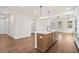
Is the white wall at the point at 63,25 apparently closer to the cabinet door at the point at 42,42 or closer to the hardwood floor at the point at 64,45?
the hardwood floor at the point at 64,45

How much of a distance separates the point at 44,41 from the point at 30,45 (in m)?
0.30

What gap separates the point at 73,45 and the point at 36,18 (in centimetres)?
93

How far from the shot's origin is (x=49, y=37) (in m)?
2.16

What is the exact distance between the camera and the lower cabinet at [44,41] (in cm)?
213

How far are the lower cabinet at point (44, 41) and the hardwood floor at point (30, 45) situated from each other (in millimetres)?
77

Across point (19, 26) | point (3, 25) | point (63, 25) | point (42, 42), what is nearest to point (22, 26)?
point (19, 26)

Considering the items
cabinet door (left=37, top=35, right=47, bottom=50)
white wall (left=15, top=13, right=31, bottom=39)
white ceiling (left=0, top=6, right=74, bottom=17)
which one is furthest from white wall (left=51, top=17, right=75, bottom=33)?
white wall (left=15, top=13, right=31, bottom=39)

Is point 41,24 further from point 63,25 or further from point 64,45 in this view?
point 64,45

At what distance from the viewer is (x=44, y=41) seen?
2.14m

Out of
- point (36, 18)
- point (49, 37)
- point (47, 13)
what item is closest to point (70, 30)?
point (49, 37)

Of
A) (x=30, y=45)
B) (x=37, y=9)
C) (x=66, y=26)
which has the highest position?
(x=37, y=9)

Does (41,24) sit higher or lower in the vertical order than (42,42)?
higher

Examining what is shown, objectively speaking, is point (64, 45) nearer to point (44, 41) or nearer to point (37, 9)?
point (44, 41)
